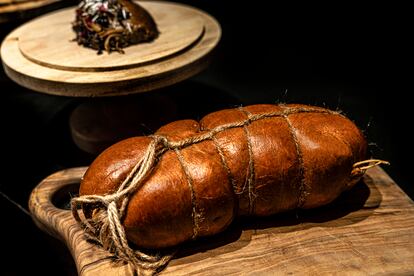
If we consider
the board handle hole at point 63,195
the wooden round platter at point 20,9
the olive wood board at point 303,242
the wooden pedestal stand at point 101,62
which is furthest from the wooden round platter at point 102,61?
the olive wood board at point 303,242

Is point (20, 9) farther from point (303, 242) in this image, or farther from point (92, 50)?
point (303, 242)

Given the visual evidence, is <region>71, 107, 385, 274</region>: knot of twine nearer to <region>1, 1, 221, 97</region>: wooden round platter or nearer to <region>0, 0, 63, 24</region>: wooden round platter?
<region>1, 1, 221, 97</region>: wooden round platter

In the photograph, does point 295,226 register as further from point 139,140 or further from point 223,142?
point 139,140

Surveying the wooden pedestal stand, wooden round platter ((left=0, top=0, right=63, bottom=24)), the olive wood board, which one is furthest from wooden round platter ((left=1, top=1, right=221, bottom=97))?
the olive wood board

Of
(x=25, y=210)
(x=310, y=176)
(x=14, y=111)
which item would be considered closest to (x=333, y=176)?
(x=310, y=176)

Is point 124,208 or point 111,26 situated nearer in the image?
point 124,208

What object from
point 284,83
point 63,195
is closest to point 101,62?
point 63,195
